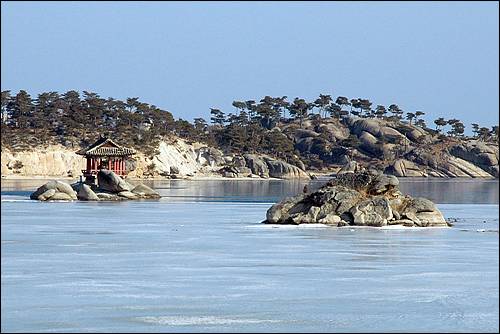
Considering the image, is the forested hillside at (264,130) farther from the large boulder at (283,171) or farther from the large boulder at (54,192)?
the large boulder at (54,192)

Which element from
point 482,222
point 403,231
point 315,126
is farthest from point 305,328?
point 315,126

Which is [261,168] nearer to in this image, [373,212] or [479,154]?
[479,154]

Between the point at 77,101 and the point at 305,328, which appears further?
the point at 77,101

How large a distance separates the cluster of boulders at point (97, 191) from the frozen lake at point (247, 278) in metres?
22.2

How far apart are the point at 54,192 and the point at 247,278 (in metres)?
38.6

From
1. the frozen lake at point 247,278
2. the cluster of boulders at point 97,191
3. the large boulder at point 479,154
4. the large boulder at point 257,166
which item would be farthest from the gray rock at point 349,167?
the frozen lake at point 247,278

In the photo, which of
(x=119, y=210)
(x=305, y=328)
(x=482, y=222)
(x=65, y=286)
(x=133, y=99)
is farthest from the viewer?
(x=133, y=99)

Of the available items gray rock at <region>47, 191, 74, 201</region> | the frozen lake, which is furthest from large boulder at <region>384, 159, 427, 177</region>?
the frozen lake

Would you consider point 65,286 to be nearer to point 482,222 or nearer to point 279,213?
point 279,213

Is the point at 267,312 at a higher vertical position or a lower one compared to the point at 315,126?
lower

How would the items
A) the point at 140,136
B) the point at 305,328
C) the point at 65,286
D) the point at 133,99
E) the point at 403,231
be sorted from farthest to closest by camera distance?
the point at 133,99
the point at 140,136
the point at 403,231
the point at 65,286
the point at 305,328

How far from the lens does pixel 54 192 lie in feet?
186

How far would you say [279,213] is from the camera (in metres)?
35.6

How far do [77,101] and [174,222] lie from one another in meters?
94.4
